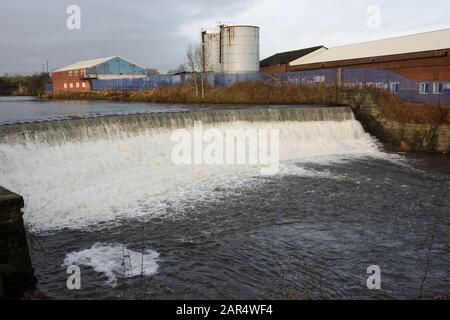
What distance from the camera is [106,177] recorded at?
13.3 metres

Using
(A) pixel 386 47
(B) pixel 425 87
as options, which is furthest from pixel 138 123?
(A) pixel 386 47

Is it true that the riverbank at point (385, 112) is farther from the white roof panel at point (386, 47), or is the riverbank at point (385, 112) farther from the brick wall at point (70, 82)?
the brick wall at point (70, 82)

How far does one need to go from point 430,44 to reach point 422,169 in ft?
53.9

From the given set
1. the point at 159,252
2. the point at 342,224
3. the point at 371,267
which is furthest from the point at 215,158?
the point at 371,267

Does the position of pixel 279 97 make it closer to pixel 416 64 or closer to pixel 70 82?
pixel 416 64

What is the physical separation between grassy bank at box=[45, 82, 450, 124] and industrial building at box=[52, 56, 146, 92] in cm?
658

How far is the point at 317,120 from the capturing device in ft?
70.3

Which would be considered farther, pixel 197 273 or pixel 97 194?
pixel 97 194

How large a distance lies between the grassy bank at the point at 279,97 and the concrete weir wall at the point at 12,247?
1980 centimetres

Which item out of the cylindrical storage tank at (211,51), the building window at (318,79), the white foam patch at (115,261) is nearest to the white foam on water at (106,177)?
the white foam patch at (115,261)

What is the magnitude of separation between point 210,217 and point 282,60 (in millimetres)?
38644

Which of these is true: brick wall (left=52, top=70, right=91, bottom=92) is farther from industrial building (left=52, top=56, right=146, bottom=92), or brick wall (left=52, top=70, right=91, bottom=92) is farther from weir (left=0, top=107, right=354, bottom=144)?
weir (left=0, top=107, right=354, bottom=144)

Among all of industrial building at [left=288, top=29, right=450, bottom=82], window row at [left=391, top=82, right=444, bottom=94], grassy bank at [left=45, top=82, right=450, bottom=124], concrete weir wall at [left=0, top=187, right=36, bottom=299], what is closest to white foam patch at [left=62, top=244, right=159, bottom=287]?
concrete weir wall at [left=0, top=187, right=36, bottom=299]
